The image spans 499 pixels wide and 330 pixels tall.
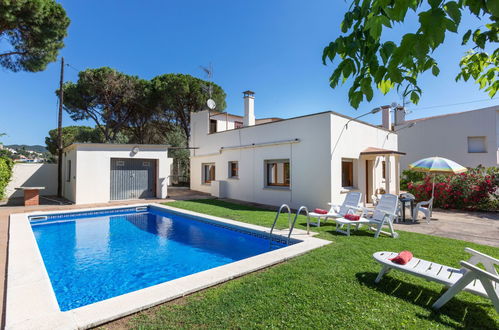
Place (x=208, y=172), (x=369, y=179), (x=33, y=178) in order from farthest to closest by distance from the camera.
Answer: (x=208, y=172) → (x=33, y=178) → (x=369, y=179)

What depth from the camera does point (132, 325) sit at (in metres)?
3.21

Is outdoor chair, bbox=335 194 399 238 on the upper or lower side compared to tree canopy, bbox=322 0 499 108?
lower

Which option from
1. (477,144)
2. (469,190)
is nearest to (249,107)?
(469,190)

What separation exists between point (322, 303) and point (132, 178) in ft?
53.9

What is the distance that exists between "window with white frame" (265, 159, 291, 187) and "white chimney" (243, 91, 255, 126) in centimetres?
398

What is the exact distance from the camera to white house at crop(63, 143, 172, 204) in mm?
15375

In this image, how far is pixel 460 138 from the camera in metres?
22.4

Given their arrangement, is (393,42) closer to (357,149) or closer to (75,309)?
(75,309)

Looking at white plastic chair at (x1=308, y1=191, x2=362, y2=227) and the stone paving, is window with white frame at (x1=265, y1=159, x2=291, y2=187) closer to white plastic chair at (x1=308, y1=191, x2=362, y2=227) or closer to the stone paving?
white plastic chair at (x1=308, y1=191, x2=362, y2=227)

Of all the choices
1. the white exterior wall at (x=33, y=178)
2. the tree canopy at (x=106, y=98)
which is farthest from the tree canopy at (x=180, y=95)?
the white exterior wall at (x=33, y=178)

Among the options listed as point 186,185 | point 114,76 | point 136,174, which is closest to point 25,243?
point 136,174

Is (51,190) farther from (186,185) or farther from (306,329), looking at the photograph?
(306,329)

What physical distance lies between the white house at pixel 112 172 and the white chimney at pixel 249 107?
6.24m

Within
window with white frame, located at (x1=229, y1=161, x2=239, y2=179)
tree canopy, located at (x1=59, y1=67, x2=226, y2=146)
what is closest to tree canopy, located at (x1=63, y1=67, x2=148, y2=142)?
tree canopy, located at (x1=59, y1=67, x2=226, y2=146)
